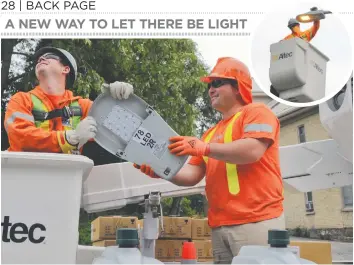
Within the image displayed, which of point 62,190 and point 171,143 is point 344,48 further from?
point 62,190

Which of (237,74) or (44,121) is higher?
(237,74)

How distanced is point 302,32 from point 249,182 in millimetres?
512

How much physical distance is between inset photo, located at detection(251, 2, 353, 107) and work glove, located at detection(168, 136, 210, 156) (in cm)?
32

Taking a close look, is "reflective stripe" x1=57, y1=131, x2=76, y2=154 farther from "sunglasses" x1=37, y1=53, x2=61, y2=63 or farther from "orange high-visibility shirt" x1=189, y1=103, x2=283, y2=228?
"orange high-visibility shirt" x1=189, y1=103, x2=283, y2=228

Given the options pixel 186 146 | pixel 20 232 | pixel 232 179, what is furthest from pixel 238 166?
pixel 20 232

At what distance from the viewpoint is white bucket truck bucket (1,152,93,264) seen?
4.55ft

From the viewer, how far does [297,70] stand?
1.80 meters

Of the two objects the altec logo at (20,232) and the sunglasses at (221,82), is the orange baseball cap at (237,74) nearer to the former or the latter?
the sunglasses at (221,82)

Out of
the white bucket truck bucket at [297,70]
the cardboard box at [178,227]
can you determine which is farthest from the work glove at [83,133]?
the cardboard box at [178,227]

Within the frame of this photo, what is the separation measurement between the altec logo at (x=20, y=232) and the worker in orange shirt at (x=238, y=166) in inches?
15.9

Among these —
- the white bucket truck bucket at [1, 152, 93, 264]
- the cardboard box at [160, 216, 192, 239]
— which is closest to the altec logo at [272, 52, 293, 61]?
the white bucket truck bucket at [1, 152, 93, 264]

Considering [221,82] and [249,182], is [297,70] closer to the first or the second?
[221,82]

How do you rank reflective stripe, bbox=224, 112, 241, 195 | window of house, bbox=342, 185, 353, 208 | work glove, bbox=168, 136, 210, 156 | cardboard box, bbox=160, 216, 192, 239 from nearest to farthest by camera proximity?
1. work glove, bbox=168, 136, 210, 156
2. reflective stripe, bbox=224, 112, 241, 195
3. window of house, bbox=342, 185, 353, 208
4. cardboard box, bbox=160, 216, 192, 239

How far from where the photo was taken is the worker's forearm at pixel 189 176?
1.87 meters
